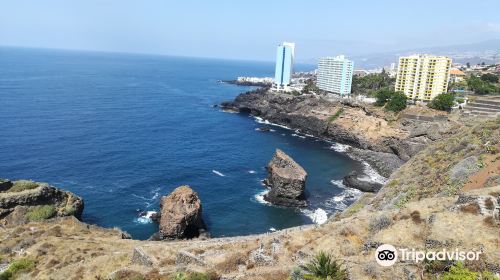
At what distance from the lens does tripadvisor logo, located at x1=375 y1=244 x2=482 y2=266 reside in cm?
1856

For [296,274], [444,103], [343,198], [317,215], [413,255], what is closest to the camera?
[413,255]

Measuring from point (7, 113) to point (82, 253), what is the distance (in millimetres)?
86691

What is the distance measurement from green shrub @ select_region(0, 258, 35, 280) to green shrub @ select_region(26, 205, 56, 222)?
57.0 feet

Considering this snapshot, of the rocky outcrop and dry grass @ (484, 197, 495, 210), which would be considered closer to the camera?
dry grass @ (484, 197, 495, 210)

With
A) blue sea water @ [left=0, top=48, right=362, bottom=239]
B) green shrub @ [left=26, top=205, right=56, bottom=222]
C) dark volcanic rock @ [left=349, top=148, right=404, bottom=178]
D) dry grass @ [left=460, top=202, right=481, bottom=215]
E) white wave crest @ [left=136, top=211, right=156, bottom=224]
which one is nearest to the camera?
dry grass @ [left=460, top=202, right=481, bottom=215]

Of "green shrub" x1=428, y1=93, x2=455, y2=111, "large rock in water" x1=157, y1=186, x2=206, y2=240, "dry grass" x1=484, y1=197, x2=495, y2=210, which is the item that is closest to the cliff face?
"green shrub" x1=428, y1=93, x2=455, y2=111

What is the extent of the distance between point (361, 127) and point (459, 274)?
288 feet

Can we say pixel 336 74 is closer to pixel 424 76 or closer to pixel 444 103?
pixel 424 76

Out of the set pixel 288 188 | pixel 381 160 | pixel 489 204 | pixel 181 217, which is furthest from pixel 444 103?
pixel 489 204

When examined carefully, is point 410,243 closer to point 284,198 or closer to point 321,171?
point 284,198

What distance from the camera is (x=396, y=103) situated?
347ft

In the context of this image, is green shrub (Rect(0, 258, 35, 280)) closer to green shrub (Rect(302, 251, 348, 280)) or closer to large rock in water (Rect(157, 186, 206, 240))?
large rock in water (Rect(157, 186, 206, 240))

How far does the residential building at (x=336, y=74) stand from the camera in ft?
502

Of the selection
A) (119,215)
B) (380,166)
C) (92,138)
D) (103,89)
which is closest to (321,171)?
(380,166)
